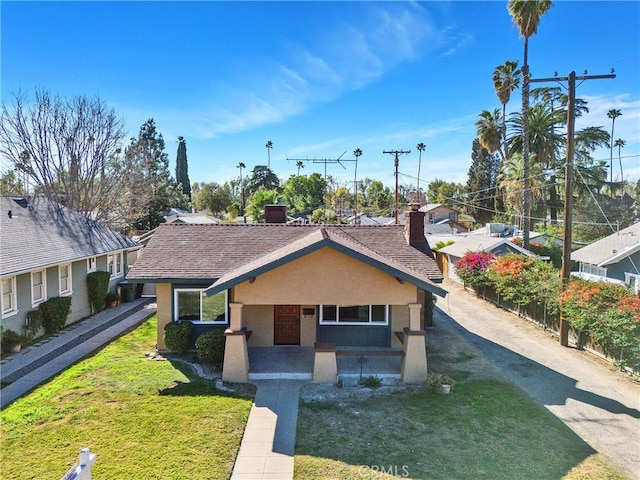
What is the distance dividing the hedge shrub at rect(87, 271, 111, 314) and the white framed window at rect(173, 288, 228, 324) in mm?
8562

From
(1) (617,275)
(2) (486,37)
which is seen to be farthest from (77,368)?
(1) (617,275)

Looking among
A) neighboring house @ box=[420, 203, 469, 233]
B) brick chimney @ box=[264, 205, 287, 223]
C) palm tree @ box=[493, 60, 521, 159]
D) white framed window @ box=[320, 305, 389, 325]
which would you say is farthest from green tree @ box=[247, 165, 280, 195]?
white framed window @ box=[320, 305, 389, 325]

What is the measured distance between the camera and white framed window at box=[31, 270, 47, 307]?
15137 mm

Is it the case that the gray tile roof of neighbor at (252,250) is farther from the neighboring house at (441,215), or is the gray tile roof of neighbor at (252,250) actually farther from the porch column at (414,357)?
the neighboring house at (441,215)

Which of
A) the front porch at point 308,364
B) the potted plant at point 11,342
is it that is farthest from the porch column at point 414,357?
the potted plant at point 11,342

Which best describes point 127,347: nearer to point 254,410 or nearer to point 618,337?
point 254,410

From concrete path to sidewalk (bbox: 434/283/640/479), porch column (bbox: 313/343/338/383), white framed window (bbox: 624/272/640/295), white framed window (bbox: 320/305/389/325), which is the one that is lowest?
concrete path to sidewalk (bbox: 434/283/640/479)

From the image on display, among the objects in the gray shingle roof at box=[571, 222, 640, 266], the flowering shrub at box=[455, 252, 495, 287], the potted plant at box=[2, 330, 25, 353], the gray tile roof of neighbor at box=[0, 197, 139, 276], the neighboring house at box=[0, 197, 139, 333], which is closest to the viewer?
the potted plant at box=[2, 330, 25, 353]

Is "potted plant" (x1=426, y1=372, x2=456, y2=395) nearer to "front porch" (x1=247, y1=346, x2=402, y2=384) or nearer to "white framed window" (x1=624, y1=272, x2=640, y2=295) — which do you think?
"front porch" (x1=247, y1=346, x2=402, y2=384)

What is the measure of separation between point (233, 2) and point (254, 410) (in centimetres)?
1245

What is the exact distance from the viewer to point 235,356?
11.3 metres

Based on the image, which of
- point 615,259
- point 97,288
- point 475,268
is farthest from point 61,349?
point 615,259

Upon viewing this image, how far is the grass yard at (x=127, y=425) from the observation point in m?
7.11

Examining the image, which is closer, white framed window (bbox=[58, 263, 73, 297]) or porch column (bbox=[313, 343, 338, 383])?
porch column (bbox=[313, 343, 338, 383])
